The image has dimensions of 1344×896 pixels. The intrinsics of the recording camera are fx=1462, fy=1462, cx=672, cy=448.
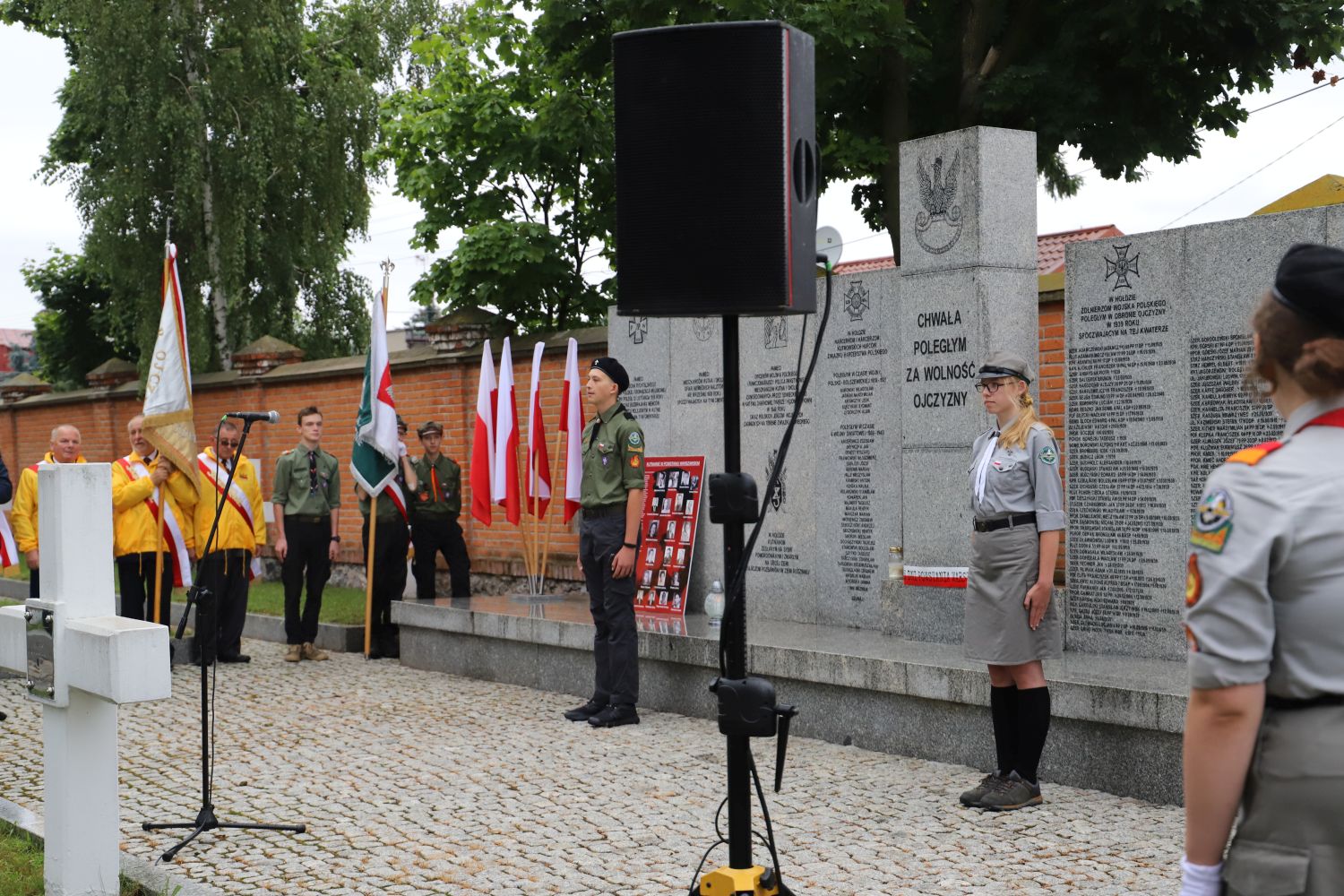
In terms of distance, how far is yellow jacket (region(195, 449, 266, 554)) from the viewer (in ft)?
34.8

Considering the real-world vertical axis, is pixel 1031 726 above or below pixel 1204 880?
below

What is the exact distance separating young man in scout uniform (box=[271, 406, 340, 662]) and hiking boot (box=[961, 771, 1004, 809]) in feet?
21.1

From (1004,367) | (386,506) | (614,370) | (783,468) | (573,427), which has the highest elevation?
(614,370)

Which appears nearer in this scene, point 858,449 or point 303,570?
point 858,449

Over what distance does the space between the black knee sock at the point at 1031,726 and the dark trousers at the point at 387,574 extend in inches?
254

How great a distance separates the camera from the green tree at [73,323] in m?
31.2

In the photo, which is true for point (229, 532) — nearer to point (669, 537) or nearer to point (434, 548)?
point (434, 548)

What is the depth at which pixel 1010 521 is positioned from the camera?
20.0 ft

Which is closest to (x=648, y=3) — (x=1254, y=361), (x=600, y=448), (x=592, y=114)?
(x=592, y=114)

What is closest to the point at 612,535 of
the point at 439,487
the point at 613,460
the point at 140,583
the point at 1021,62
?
the point at 613,460

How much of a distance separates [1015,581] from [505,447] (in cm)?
554

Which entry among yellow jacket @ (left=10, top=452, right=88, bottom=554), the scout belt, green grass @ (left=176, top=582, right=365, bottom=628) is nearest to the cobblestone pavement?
the scout belt

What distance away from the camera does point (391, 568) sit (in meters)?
11.6

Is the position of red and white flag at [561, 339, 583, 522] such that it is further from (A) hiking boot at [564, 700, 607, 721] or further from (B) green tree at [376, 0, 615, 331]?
(B) green tree at [376, 0, 615, 331]
